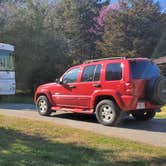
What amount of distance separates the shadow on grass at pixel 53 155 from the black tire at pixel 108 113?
3153 mm

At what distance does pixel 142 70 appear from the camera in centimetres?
1164

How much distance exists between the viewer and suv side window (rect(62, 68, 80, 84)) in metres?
13.2

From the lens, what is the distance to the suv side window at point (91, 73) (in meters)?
12.4

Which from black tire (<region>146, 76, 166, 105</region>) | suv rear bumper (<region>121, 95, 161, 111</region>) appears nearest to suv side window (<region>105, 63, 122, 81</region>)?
suv rear bumper (<region>121, 95, 161, 111</region>)

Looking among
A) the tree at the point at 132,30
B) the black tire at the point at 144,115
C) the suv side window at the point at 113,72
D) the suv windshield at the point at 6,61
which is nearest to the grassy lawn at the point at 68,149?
the suv side window at the point at 113,72

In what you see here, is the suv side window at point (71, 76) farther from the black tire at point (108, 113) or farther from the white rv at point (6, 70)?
the white rv at point (6, 70)

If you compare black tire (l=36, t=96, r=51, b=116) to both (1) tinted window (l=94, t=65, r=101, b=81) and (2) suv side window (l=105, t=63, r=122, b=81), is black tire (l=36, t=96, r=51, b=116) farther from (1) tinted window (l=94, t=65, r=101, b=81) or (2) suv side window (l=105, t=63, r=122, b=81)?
(2) suv side window (l=105, t=63, r=122, b=81)

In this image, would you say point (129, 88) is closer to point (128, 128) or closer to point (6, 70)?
point (128, 128)

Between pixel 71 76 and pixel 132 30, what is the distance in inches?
1150

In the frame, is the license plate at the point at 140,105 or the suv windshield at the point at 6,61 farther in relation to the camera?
the suv windshield at the point at 6,61

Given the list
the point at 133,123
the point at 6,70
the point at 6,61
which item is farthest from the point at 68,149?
the point at 6,61

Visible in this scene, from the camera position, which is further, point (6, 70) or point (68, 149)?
point (6, 70)

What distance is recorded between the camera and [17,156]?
24.2 ft

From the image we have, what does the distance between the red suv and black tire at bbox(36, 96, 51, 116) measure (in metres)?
1.21
